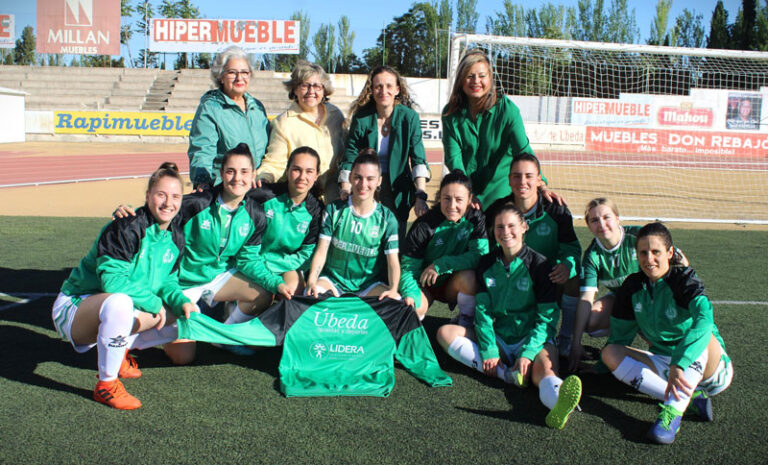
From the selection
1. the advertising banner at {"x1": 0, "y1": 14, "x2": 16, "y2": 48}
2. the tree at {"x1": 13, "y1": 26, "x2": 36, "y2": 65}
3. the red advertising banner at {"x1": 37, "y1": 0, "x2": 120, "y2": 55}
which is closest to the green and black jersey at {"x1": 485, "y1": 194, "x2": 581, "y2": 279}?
the red advertising banner at {"x1": 37, "y1": 0, "x2": 120, "y2": 55}

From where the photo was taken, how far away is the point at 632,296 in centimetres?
312

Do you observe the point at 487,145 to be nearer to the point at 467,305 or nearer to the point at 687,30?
the point at 467,305

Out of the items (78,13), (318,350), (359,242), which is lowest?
(318,350)

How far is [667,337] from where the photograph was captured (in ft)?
9.89

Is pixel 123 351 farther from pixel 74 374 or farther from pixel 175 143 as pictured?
pixel 175 143

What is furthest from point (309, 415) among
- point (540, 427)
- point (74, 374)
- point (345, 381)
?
point (74, 374)

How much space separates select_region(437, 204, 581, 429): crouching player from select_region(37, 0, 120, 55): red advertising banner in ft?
125

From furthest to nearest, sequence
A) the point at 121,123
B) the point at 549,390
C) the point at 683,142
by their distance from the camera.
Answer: the point at 121,123 < the point at 683,142 < the point at 549,390

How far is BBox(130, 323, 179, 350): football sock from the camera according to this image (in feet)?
10.8

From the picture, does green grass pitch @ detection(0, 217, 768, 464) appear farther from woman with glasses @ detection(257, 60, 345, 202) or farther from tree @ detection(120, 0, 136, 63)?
tree @ detection(120, 0, 136, 63)

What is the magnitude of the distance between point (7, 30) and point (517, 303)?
4442 centimetres

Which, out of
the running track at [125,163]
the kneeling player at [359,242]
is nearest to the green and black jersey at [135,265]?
the kneeling player at [359,242]

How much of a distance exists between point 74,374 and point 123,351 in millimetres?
524

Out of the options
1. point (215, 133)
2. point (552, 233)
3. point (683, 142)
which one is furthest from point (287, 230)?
point (683, 142)
